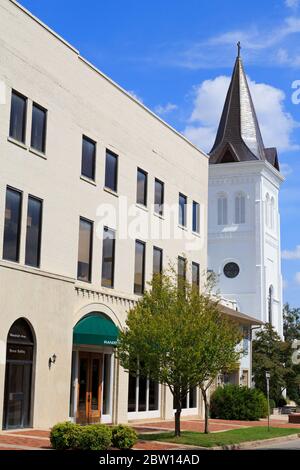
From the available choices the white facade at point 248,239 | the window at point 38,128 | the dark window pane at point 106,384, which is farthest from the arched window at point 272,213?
the window at point 38,128

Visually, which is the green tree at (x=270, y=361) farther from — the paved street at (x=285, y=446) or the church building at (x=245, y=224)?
the paved street at (x=285, y=446)

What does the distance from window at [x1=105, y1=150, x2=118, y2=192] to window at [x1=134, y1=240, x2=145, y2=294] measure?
2.99 meters

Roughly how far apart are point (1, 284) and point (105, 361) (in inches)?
316

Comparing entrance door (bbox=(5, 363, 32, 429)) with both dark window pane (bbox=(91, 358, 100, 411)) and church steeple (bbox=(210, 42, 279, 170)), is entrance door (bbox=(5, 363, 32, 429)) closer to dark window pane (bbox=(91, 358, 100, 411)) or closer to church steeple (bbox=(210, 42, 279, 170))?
dark window pane (bbox=(91, 358, 100, 411))

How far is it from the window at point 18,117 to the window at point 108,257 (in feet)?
20.8

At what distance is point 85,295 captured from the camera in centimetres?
2800

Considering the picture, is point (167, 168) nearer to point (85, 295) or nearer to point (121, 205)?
point (121, 205)

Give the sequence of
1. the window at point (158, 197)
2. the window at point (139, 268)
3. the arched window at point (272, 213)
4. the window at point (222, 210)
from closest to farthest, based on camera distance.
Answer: the window at point (139, 268), the window at point (158, 197), the window at point (222, 210), the arched window at point (272, 213)

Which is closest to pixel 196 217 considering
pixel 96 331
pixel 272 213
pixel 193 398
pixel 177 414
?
pixel 193 398

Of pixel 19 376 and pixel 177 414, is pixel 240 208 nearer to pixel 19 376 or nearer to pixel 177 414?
pixel 177 414

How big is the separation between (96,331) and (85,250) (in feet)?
10.2

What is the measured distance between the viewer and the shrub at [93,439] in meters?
19.0

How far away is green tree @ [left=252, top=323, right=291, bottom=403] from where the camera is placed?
52.8 meters
